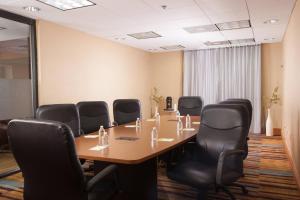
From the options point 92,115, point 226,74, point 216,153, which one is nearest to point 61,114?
point 92,115

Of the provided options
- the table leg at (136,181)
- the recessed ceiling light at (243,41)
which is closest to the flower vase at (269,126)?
the recessed ceiling light at (243,41)

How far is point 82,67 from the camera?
18.2 feet

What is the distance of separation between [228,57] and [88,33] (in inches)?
157

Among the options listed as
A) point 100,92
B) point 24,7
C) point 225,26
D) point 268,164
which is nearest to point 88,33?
point 100,92

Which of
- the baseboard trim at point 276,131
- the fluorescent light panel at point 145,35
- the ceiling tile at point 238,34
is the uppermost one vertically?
the fluorescent light panel at point 145,35

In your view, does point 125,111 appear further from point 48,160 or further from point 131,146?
point 48,160

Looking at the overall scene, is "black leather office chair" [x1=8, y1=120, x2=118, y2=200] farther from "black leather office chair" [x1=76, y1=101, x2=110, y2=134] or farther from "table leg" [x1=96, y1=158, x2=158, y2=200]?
"black leather office chair" [x1=76, y1=101, x2=110, y2=134]

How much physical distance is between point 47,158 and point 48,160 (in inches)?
0.6

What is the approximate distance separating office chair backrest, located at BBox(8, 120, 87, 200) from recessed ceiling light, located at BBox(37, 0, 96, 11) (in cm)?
254

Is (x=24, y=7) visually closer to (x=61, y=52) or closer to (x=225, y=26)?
(x=61, y=52)

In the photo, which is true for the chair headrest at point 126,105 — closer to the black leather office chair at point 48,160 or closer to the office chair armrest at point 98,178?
the office chair armrest at point 98,178

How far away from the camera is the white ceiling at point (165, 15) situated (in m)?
3.80

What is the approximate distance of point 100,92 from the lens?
621cm

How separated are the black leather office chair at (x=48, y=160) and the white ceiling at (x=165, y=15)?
2.55 metres
